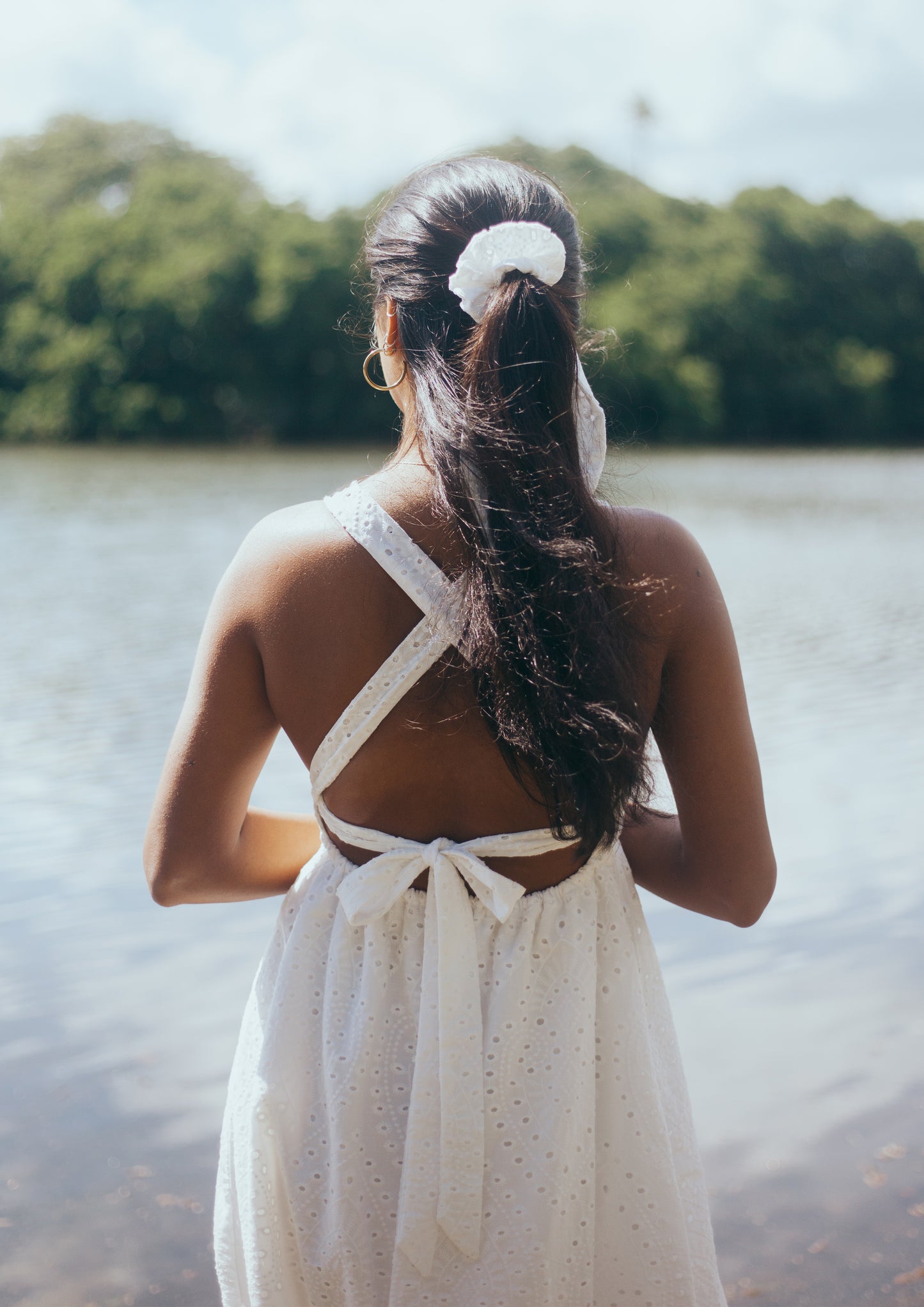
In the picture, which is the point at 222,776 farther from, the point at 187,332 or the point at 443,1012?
the point at 187,332

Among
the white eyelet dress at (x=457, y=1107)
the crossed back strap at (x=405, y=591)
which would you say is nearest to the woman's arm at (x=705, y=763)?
the white eyelet dress at (x=457, y=1107)

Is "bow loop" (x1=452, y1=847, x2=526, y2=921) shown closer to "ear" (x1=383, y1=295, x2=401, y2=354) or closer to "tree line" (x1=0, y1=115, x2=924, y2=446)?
"ear" (x1=383, y1=295, x2=401, y2=354)

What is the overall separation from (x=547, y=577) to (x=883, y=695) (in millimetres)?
5836

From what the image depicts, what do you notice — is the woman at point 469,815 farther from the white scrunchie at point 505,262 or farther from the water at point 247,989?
the water at point 247,989

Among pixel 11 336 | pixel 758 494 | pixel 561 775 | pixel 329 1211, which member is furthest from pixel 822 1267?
pixel 11 336

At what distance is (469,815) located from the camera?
1228mm

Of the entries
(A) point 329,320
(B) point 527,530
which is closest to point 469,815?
(B) point 527,530

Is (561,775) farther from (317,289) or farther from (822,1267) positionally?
(317,289)

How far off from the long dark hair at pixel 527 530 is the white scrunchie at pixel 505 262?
0.01 m

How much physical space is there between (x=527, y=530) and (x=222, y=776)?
39 cm

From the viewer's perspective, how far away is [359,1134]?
49.0 inches

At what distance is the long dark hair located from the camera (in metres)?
1.13

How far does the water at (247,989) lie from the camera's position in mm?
2383

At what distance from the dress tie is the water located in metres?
0.41
